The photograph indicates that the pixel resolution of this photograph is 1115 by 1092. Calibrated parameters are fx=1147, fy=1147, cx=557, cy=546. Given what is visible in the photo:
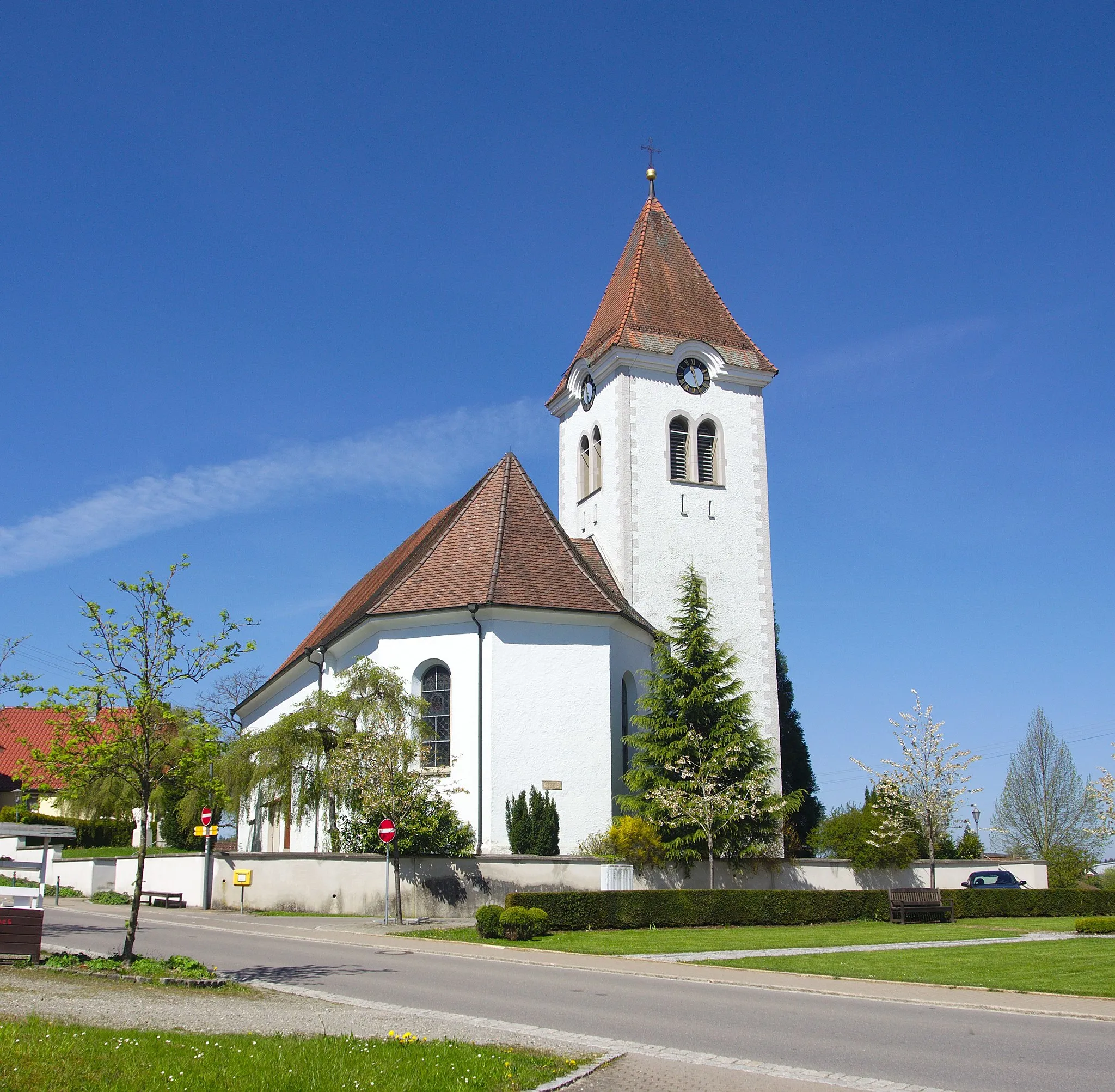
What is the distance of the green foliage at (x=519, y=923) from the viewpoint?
69.3 ft

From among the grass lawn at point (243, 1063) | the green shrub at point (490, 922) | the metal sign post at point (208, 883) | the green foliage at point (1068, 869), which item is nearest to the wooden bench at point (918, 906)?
the green shrub at point (490, 922)

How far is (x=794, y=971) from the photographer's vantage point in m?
16.3

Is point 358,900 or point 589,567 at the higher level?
Answer: point 589,567

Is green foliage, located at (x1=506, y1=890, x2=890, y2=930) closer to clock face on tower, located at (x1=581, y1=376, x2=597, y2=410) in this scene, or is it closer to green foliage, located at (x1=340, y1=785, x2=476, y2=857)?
green foliage, located at (x1=340, y1=785, x2=476, y2=857)

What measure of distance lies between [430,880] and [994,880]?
17.0 metres

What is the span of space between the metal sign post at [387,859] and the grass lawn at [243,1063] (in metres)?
15.6

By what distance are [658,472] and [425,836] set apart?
1400 cm

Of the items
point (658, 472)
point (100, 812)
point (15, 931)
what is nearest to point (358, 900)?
point (15, 931)

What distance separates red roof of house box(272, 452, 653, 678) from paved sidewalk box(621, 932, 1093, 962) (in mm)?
11617

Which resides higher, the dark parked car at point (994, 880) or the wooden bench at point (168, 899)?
the dark parked car at point (994, 880)

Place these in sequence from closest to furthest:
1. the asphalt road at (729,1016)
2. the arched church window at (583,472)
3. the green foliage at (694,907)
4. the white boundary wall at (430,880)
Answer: the asphalt road at (729,1016) < the green foliage at (694,907) < the white boundary wall at (430,880) < the arched church window at (583,472)

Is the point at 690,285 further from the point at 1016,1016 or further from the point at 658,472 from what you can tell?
the point at 1016,1016

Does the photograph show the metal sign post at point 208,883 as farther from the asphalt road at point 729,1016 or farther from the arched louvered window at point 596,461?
the arched louvered window at point 596,461

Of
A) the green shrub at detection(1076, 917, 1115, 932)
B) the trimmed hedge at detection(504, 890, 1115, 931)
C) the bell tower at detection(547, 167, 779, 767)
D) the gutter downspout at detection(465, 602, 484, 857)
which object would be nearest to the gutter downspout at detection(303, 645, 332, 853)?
the gutter downspout at detection(465, 602, 484, 857)
